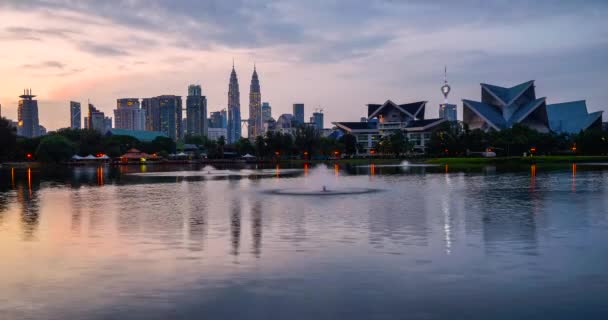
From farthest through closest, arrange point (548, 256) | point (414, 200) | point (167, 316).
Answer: point (414, 200)
point (548, 256)
point (167, 316)

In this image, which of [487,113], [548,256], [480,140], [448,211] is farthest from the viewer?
[487,113]

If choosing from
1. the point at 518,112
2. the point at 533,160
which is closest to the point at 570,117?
the point at 518,112

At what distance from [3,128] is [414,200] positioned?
107m

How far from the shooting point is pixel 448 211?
22078 millimetres

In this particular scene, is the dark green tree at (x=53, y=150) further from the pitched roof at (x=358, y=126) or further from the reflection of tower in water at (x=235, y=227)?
the reflection of tower in water at (x=235, y=227)

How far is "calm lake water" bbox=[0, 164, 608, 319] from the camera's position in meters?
9.16

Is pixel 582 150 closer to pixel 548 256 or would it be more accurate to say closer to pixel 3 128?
pixel 548 256

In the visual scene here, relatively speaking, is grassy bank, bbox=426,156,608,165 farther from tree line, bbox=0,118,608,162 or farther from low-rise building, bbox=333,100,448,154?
low-rise building, bbox=333,100,448,154

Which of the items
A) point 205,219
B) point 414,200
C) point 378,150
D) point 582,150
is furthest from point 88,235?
point 378,150

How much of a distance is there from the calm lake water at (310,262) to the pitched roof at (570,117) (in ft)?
521

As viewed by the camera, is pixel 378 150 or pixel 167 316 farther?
pixel 378 150

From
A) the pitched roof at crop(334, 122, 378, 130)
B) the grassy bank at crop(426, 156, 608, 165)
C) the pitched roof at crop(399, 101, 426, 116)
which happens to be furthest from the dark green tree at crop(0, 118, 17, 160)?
the pitched roof at crop(399, 101, 426, 116)

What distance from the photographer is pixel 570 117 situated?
170 m

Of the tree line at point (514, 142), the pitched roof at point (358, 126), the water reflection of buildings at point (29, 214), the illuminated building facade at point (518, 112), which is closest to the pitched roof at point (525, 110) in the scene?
the illuminated building facade at point (518, 112)
